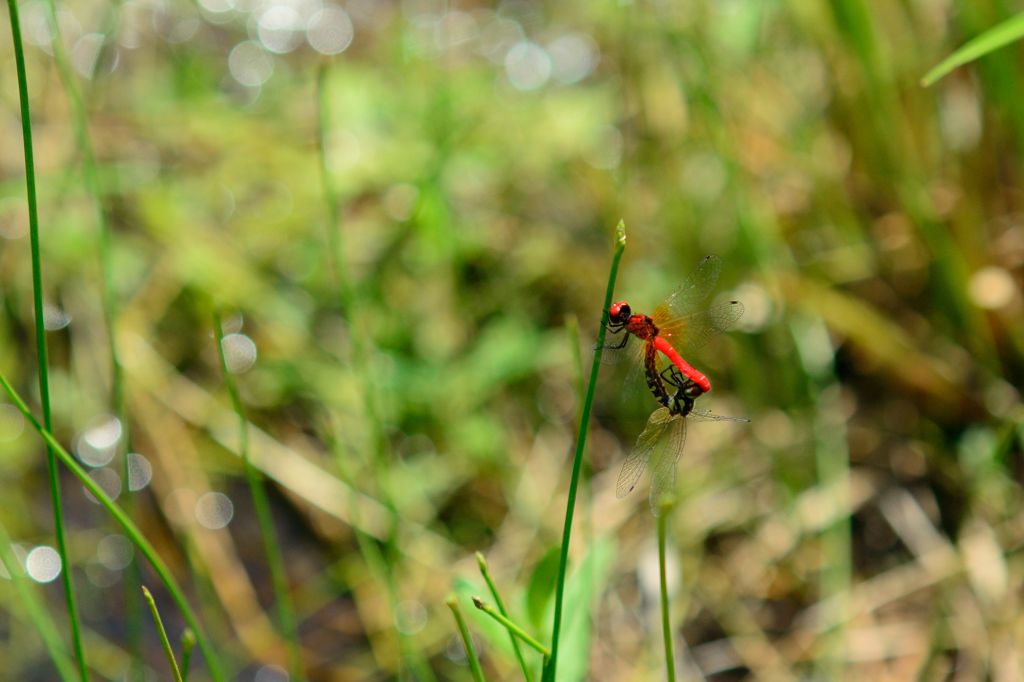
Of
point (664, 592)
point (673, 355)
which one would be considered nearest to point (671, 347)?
point (673, 355)

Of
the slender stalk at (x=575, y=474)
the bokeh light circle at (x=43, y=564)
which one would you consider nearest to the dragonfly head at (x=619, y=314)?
the slender stalk at (x=575, y=474)

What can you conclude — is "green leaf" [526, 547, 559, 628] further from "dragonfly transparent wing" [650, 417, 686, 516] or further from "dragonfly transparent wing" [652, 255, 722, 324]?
"dragonfly transparent wing" [652, 255, 722, 324]

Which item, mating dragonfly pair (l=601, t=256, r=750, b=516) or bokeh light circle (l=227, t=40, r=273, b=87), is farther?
bokeh light circle (l=227, t=40, r=273, b=87)

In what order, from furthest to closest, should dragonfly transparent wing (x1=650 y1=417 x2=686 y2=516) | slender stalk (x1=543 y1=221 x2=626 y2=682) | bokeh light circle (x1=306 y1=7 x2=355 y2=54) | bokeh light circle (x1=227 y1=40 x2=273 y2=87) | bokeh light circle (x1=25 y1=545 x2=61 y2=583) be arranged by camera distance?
1. bokeh light circle (x1=306 y1=7 x2=355 y2=54)
2. bokeh light circle (x1=227 y1=40 x2=273 y2=87)
3. bokeh light circle (x1=25 y1=545 x2=61 y2=583)
4. dragonfly transparent wing (x1=650 y1=417 x2=686 y2=516)
5. slender stalk (x1=543 y1=221 x2=626 y2=682)

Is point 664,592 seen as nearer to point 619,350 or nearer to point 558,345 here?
point 619,350

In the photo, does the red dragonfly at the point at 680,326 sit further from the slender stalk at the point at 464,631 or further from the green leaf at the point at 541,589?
the slender stalk at the point at 464,631

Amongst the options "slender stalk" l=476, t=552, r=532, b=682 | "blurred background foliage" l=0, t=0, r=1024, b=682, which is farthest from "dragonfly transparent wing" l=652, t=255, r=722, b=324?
"slender stalk" l=476, t=552, r=532, b=682
